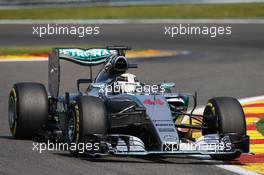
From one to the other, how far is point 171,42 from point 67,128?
62.3 feet

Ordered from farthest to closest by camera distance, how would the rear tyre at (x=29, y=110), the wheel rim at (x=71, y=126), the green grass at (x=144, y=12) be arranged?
the green grass at (x=144, y=12)
the rear tyre at (x=29, y=110)
the wheel rim at (x=71, y=126)

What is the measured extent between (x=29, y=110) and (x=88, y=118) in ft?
6.06

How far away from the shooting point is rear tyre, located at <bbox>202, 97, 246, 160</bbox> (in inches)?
496

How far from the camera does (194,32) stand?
34344 mm

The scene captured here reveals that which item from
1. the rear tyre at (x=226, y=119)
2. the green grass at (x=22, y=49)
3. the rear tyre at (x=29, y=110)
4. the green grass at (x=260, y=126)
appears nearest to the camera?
the rear tyre at (x=226, y=119)

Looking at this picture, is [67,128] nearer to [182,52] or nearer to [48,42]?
[182,52]

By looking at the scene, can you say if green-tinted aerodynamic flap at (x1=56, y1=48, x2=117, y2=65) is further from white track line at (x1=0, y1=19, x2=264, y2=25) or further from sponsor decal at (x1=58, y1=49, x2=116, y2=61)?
white track line at (x1=0, y1=19, x2=264, y2=25)

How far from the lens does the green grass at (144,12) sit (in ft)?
129

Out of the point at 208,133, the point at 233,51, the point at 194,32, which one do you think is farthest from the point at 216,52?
the point at 208,133

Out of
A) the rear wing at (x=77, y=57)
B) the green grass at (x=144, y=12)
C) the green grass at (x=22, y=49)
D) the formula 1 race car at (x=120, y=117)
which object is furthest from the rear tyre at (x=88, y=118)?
the green grass at (x=144, y=12)

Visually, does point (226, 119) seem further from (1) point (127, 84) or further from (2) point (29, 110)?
(2) point (29, 110)

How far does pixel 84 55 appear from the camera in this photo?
48.2ft

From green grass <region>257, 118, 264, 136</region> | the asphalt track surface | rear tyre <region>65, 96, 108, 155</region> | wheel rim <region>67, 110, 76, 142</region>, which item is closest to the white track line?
the asphalt track surface

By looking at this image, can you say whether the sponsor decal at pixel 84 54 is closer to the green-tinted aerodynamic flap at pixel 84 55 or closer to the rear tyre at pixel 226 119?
the green-tinted aerodynamic flap at pixel 84 55
